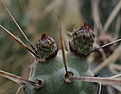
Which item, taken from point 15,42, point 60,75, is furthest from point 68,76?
point 15,42

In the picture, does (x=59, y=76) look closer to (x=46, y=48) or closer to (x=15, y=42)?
(x=46, y=48)

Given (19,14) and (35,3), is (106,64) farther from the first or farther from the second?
(35,3)

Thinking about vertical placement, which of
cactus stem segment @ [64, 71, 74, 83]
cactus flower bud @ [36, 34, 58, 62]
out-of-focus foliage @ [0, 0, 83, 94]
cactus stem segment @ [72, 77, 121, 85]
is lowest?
cactus stem segment @ [72, 77, 121, 85]

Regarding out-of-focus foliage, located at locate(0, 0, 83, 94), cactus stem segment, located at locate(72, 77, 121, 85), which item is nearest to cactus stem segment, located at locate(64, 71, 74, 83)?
cactus stem segment, located at locate(72, 77, 121, 85)

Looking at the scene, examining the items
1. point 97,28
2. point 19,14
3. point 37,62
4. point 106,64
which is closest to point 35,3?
point 19,14

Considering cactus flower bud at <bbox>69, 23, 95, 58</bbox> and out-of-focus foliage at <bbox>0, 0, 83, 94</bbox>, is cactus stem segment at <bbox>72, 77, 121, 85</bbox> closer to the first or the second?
cactus flower bud at <bbox>69, 23, 95, 58</bbox>

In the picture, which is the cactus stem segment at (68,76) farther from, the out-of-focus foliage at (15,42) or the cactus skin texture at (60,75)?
the out-of-focus foliage at (15,42)
